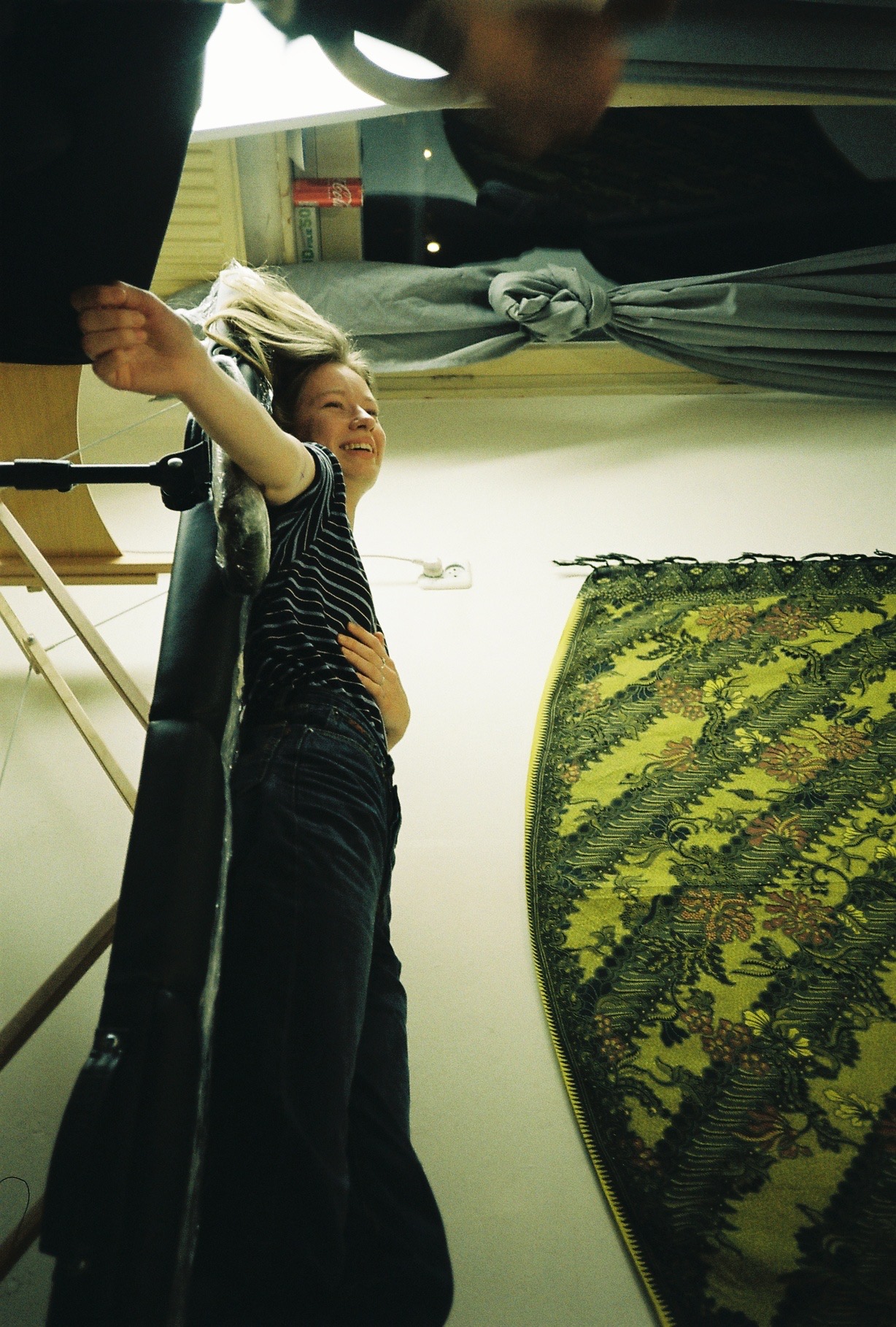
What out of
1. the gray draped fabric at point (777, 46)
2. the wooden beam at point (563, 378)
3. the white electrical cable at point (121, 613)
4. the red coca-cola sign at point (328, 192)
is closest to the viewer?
the gray draped fabric at point (777, 46)

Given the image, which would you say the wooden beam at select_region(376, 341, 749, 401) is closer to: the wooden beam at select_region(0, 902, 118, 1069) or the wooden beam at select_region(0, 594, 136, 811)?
the wooden beam at select_region(0, 594, 136, 811)

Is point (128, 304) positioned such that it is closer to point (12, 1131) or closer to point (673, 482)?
point (12, 1131)

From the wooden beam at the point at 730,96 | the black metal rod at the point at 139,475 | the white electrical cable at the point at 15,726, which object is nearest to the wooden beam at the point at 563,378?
the white electrical cable at the point at 15,726

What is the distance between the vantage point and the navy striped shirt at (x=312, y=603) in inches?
41.0

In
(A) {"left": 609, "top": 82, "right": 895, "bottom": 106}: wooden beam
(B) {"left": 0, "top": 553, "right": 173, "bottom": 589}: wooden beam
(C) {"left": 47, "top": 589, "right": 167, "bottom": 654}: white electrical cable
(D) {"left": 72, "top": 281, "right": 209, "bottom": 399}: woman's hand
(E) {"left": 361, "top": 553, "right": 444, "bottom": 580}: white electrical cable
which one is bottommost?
(C) {"left": 47, "top": 589, "right": 167, "bottom": 654}: white electrical cable

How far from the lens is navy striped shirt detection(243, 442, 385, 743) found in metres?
1.04

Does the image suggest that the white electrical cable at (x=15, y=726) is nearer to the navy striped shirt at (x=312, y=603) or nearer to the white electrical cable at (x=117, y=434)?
the white electrical cable at (x=117, y=434)

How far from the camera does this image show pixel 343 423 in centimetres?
143

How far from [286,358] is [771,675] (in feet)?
3.40

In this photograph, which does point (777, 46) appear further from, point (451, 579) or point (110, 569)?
point (451, 579)

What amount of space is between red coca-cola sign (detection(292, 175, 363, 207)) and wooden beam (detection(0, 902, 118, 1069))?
5.55 ft

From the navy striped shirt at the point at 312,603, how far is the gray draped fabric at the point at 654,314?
1.27 m

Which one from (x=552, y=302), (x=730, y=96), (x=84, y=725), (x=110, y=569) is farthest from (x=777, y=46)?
(x=552, y=302)

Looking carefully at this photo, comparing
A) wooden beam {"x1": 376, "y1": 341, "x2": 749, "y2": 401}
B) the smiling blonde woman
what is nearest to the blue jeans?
the smiling blonde woman
